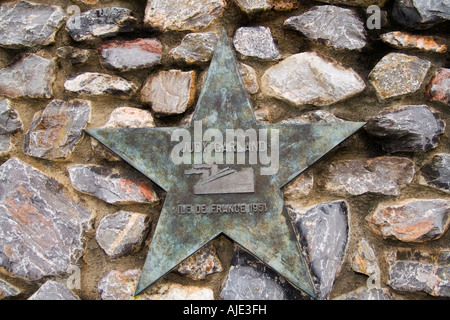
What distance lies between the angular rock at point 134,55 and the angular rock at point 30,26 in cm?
19

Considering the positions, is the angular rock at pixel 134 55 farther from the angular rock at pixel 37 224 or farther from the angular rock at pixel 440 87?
the angular rock at pixel 440 87

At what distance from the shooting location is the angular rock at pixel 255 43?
1.25 meters

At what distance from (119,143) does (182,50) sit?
1.14 ft

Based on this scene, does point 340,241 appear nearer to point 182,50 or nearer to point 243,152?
point 243,152

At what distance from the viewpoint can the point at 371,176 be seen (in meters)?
1.18

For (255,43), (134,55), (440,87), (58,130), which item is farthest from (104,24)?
(440,87)

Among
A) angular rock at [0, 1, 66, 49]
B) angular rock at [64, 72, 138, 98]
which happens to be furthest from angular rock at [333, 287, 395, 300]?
angular rock at [0, 1, 66, 49]

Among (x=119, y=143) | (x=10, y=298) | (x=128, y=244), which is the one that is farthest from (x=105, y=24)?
(x=10, y=298)

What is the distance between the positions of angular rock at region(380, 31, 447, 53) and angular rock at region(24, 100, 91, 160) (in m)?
0.95

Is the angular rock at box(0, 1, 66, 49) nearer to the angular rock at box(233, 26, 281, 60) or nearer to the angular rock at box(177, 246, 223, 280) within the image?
the angular rock at box(233, 26, 281, 60)

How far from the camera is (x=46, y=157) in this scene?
1.24 metres

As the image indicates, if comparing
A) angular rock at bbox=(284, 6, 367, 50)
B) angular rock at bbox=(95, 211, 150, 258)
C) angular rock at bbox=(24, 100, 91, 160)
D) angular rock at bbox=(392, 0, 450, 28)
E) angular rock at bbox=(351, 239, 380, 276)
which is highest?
angular rock at bbox=(392, 0, 450, 28)

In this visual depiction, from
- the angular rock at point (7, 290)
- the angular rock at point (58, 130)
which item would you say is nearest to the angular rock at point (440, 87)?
the angular rock at point (58, 130)

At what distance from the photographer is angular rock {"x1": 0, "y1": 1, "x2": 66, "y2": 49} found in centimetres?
131
